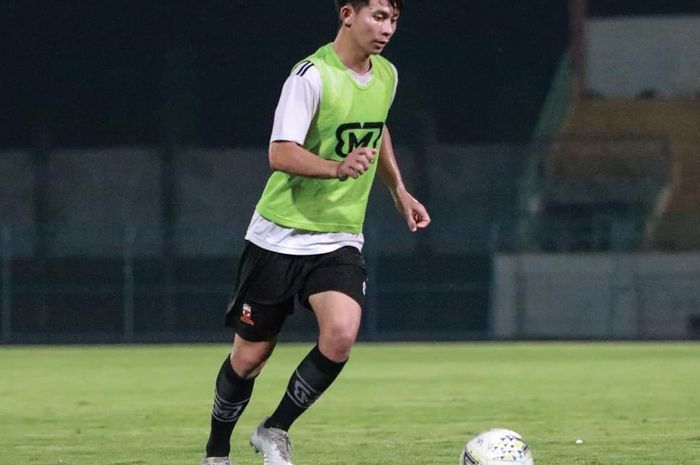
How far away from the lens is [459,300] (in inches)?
1075

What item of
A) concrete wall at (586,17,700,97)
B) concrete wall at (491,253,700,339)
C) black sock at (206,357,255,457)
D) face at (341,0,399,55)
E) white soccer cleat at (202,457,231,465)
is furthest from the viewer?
concrete wall at (586,17,700,97)

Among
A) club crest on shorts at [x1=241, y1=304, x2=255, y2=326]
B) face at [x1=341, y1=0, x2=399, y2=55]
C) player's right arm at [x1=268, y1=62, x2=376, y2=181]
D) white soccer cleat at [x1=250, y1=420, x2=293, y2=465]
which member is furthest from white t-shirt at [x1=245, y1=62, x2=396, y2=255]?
white soccer cleat at [x1=250, y1=420, x2=293, y2=465]

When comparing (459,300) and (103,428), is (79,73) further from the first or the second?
(103,428)

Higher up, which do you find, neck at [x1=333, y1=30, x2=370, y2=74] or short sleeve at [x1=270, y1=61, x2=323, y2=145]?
neck at [x1=333, y1=30, x2=370, y2=74]

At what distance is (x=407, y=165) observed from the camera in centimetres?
2873

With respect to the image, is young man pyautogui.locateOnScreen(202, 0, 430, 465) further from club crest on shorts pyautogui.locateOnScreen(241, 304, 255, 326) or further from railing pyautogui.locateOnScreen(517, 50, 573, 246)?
railing pyautogui.locateOnScreen(517, 50, 573, 246)

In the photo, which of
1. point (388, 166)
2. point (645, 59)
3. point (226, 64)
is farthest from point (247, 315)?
point (226, 64)

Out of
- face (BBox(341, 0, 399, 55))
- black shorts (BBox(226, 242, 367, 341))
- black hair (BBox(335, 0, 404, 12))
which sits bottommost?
black shorts (BBox(226, 242, 367, 341))

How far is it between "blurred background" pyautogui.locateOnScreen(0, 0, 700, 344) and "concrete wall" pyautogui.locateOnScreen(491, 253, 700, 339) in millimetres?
31

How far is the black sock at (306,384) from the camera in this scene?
723 centimetres

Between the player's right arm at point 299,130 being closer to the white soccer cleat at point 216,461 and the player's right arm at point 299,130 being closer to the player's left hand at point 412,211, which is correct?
the player's left hand at point 412,211

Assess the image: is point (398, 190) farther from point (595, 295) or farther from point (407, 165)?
point (407, 165)

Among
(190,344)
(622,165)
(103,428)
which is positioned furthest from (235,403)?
(622,165)

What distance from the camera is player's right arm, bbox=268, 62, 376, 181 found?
6.90 meters
